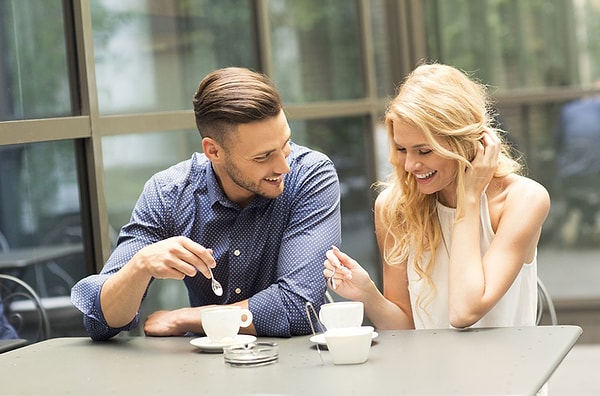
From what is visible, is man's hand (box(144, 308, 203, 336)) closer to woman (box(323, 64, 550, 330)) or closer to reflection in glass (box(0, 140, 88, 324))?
woman (box(323, 64, 550, 330))

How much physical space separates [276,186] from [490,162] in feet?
1.68

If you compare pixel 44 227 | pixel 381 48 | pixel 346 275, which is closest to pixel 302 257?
pixel 346 275

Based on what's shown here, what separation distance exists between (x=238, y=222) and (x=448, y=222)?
0.52m

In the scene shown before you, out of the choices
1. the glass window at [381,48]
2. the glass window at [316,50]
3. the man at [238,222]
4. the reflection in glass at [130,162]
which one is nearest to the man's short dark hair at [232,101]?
the man at [238,222]

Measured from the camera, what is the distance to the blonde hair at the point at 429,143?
8.16 feet

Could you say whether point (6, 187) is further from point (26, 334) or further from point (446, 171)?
point (446, 171)

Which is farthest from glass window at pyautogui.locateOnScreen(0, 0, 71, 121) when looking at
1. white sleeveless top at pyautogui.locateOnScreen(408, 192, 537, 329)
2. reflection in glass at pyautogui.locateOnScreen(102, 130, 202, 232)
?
white sleeveless top at pyautogui.locateOnScreen(408, 192, 537, 329)

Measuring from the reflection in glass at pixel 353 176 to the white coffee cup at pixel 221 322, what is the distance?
2.65m

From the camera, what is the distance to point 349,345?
200 cm

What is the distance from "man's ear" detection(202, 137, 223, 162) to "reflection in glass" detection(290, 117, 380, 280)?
7.23 feet

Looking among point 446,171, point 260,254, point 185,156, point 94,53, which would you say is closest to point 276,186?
point 260,254

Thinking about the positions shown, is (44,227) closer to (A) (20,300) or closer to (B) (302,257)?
(A) (20,300)

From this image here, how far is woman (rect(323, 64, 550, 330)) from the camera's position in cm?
244

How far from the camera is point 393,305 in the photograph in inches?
103
